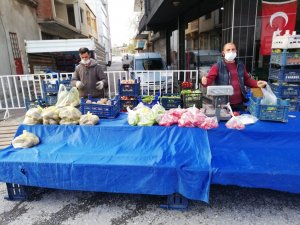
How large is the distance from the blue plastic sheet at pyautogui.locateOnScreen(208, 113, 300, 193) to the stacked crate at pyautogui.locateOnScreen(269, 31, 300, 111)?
2.71 m

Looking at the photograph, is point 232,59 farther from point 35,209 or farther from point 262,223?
point 35,209

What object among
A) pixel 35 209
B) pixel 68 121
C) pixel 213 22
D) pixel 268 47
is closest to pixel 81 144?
pixel 68 121

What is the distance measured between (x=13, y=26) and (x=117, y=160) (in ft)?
35.6

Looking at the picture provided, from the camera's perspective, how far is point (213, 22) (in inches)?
336

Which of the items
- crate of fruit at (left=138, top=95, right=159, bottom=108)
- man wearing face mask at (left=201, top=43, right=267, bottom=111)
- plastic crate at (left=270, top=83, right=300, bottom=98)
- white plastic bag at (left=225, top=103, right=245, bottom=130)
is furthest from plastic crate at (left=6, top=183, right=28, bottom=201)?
plastic crate at (left=270, top=83, right=300, bottom=98)

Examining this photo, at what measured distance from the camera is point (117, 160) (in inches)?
108

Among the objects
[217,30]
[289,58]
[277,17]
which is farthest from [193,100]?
[217,30]

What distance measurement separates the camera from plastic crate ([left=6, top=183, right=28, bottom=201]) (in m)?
3.03

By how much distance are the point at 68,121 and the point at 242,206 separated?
103 inches

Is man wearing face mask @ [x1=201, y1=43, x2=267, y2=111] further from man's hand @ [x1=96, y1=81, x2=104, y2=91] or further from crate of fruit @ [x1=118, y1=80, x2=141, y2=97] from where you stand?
man's hand @ [x1=96, y1=81, x2=104, y2=91]

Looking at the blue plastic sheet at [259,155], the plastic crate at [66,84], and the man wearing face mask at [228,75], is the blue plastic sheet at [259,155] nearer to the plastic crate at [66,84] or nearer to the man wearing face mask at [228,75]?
the man wearing face mask at [228,75]

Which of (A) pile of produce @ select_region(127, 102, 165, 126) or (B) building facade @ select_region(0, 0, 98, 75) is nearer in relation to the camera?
(A) pile of produce @ select_region(127, 102, 165, 126)

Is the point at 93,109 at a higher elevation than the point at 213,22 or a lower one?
lower

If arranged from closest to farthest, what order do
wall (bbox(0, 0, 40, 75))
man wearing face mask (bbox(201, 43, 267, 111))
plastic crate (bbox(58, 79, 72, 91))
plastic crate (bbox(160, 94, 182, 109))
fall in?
man wearing face mask (bbox(201, 43, 267, 111))
plastic crate (bbox(160, 94, 182, 109))
plastic crate (bbox(58, 79, 72, 91))
wall (bbox(0, 0, 40, 75))
